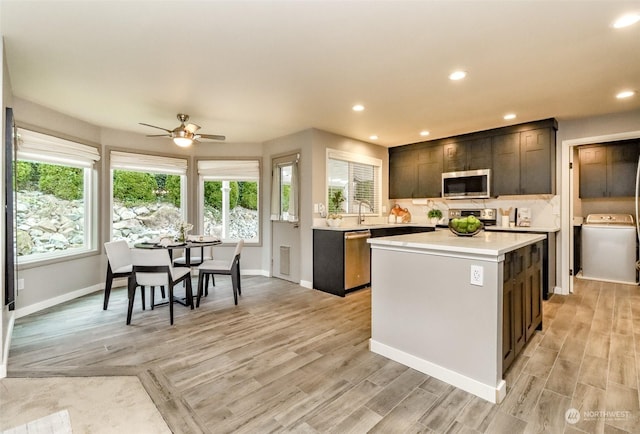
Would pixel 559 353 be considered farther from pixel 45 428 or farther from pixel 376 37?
pixel 45 428

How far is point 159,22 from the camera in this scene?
6.83 ft

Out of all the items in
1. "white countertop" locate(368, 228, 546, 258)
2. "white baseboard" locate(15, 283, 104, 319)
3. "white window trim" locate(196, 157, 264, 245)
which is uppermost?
"white window trim" locate(196, 157, 264, 245)

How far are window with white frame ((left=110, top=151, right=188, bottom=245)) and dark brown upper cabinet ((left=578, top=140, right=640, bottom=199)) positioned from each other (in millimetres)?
7143

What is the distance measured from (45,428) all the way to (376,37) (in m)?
3.30

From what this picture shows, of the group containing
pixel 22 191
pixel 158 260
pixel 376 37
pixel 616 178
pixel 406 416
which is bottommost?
pixel 406 416

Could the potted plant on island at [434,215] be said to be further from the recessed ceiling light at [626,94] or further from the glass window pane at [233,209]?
the glass window pane at [233,209]

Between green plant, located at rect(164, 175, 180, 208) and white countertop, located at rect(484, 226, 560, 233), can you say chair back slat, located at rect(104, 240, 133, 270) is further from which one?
white countertop, located at rect(484, 226, 560, 233)

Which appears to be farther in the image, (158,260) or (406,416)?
(158,260)

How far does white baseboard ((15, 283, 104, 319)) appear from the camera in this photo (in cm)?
357

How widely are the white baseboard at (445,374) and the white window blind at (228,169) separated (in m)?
4.05

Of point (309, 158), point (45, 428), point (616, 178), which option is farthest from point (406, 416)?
point (616, 178)

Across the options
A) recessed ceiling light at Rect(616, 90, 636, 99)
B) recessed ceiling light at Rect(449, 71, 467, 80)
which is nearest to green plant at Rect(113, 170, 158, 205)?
recessed ceiling light at Rect(449, 71, 467, 80)

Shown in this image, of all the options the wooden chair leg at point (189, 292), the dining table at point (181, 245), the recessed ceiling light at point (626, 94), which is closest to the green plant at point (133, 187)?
the dining table at point (181, 245)

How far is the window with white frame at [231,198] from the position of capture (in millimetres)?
5758
